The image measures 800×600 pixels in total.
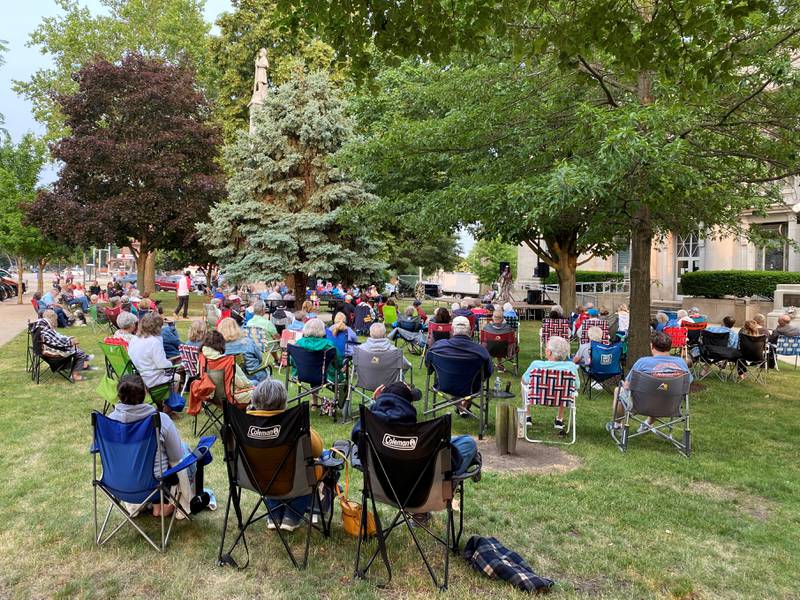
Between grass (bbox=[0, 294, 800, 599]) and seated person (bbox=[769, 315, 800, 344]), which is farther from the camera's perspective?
seated person (bbox=[769, 315, 800, 344])

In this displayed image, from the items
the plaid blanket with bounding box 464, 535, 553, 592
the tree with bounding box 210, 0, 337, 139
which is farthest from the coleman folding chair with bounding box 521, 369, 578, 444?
the tree with bounding box 210, 0, 337, 139

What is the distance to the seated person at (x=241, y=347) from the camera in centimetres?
777

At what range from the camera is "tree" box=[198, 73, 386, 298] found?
19.9 meters

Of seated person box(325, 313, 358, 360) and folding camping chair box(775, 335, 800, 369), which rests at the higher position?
seated person box(325, 313, 358, 360)

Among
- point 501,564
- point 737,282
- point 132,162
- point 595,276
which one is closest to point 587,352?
point 501,564

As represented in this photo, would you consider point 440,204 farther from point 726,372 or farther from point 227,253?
point 227,253

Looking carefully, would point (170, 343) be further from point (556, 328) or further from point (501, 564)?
point (556, 328)

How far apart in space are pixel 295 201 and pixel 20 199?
1586 centimetres

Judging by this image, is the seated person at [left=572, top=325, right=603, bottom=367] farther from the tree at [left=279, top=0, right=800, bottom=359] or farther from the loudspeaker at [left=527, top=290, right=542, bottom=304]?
the loudspeaker at [left=527, top=290, right=542, bottom=304]

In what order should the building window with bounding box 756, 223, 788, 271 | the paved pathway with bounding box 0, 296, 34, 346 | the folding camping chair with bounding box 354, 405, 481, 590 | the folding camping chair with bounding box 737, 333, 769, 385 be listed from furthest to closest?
1. the building window with bounding box 756, 223, 788, 271
2. the paved pathway with bounding box 0, 296, 34, 346
3. the folding camping chair with bounding box 737, 333, 769, 385
4. the folding camping chair with bounding box 354, 405, 481, 590

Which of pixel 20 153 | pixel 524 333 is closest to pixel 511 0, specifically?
pixel 524 333

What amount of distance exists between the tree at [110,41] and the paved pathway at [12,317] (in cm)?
1301

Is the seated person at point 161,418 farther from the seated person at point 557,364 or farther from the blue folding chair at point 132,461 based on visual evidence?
the seated person at point 557,364

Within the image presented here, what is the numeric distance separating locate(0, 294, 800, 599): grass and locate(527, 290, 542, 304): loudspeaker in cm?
1983
